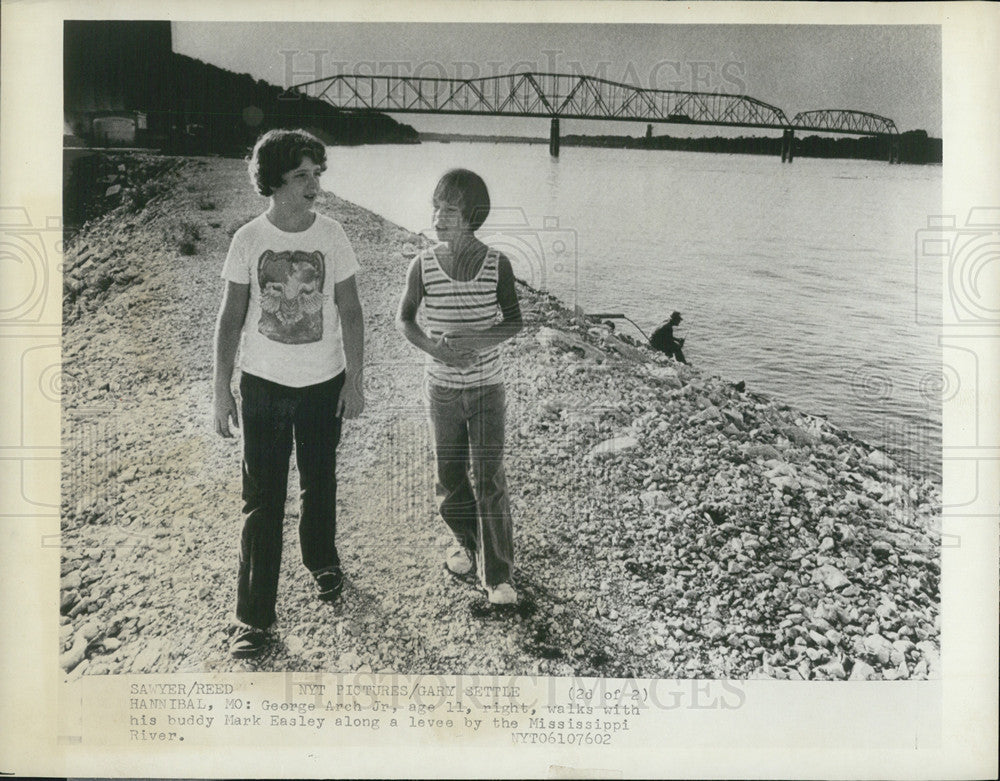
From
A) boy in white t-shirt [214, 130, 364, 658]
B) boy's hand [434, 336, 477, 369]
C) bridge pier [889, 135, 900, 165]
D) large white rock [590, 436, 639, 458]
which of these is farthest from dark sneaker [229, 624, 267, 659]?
bridge pier [889, 135, 900, 165]

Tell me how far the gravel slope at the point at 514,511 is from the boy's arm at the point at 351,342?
2.1 inches

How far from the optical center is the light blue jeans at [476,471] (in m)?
2.29

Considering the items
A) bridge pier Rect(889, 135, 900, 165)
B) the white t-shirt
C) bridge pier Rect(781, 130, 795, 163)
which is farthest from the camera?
bridge pier Rect(781, 130, 795, 163)

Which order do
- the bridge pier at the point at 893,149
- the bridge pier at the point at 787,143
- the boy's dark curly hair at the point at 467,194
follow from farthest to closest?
the bridge pier at the point at 787,143 < the bridge pier at the point at 893,149 < the boy's dark curly hair at the point at 467,194

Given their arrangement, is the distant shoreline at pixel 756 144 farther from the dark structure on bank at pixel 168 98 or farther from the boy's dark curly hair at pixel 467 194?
the dark structure on bank at pixel 168 98

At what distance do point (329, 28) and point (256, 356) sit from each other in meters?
1.09

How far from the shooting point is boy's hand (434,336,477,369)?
7.38 ft

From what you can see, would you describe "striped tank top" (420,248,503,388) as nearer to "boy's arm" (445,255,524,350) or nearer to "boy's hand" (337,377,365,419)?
"boy's arm" (445,255,524,350)

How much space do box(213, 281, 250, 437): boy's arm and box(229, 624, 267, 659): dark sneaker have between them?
24.2 inches

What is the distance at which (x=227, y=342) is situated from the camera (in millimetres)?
2250

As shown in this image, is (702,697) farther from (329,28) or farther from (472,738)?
(329,28)

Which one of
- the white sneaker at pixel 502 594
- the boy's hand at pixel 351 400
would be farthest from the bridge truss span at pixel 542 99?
the white sneaker at pixel 502 594

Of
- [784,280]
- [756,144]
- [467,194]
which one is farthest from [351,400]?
[756,144]

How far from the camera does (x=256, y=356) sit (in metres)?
2.21
